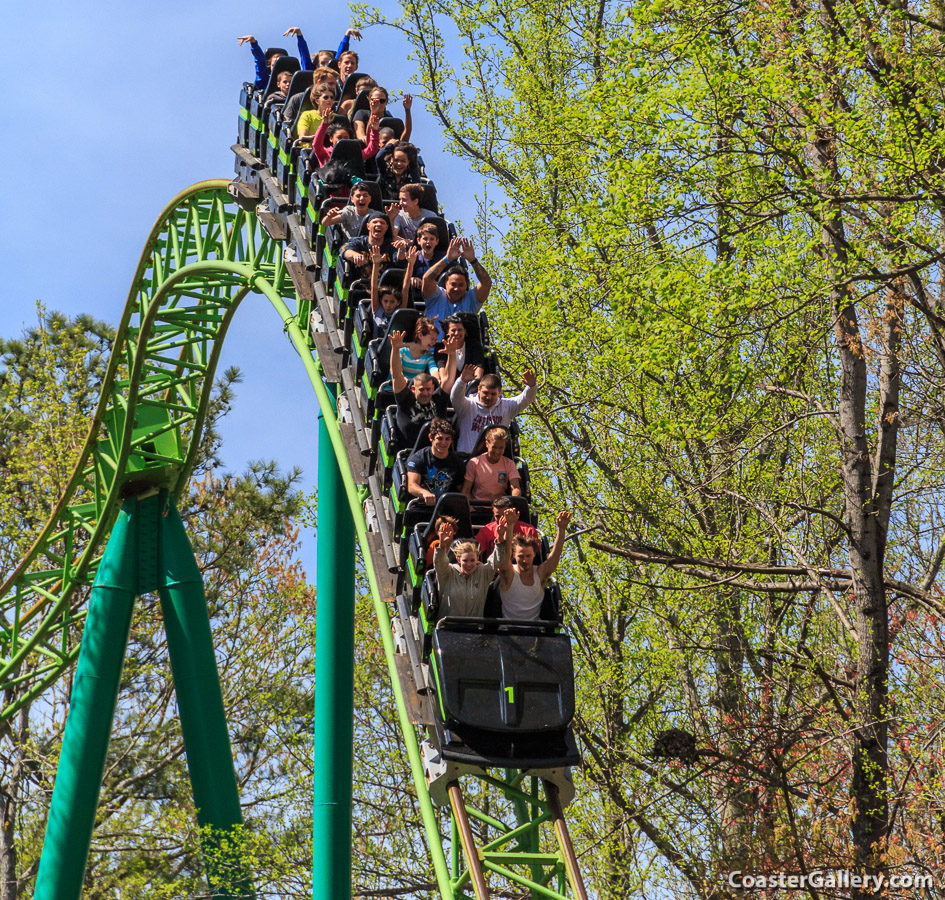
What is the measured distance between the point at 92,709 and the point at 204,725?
1301 millimetres

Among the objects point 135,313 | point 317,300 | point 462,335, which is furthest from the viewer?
point 135,313

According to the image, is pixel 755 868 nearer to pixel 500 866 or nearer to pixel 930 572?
pixel 930 572

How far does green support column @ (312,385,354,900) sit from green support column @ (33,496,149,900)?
9.97 feet

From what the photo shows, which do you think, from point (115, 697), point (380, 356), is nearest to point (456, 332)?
point (380, 356)

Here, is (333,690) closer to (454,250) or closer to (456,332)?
(456,332)

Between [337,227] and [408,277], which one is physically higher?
[337,227]

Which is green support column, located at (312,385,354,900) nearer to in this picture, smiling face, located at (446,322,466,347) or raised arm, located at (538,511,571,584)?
smiling face, located at (446,322,466,347)

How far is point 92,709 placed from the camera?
10469mm

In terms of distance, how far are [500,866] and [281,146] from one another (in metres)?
5.81

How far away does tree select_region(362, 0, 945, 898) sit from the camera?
7.47 m

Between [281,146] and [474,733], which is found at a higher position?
[281,146]

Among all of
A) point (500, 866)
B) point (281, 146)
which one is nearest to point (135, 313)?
point (281, 146)

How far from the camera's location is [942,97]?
23.1 feet

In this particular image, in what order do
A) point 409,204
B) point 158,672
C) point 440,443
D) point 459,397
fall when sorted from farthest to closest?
1. point 158,672
2. point 409,204
3. point 459,397
4. point 440,443
